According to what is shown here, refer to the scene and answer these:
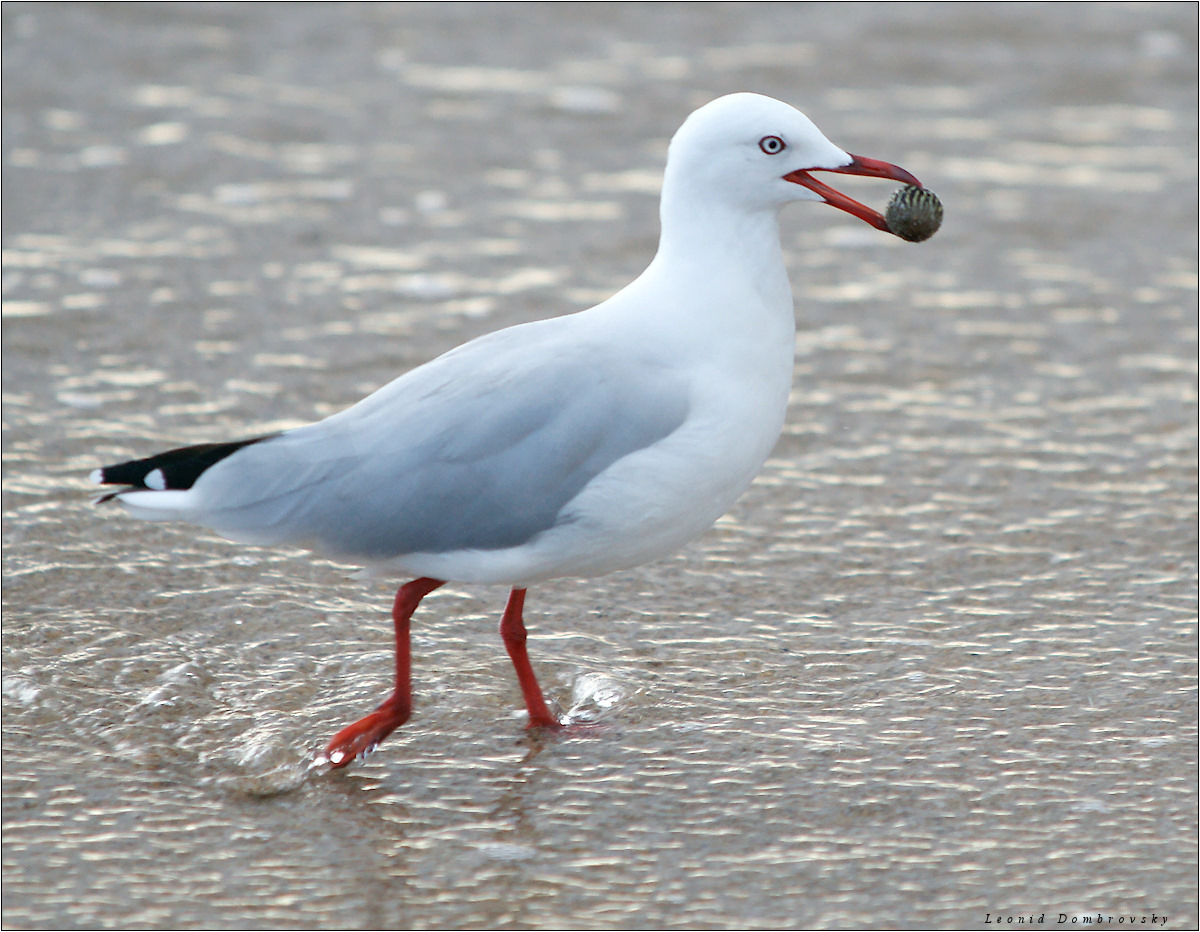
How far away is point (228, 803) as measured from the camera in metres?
3.58

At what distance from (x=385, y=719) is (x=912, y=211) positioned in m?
1.87

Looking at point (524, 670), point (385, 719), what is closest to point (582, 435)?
point (524, 670)

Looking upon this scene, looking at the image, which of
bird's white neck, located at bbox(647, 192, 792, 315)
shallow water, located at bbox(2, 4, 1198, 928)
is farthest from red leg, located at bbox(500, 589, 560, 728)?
bird's white neck, located at bbox(647, 192, 792, 315)

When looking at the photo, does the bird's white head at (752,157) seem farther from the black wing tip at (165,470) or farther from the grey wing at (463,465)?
the black wing tip at (165,470)

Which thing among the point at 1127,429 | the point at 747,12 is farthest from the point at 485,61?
the point at 1127,429

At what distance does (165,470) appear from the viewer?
12.1ft

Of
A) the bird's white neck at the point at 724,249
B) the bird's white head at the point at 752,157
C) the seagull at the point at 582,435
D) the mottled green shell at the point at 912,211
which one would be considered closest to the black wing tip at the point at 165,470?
the seagull at the point at 582,435

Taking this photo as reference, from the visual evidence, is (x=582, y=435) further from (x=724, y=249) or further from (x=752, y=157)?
(x=752, y=157)

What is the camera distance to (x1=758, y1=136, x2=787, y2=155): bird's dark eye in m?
3.66

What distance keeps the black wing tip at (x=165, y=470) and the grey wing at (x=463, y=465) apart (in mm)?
50

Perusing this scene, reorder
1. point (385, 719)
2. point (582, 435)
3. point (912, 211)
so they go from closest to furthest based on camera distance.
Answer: point (582, 435) < point (385, 719) < point (912, 211)

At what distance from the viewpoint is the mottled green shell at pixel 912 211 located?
13.0ft

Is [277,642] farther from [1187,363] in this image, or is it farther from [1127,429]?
[1187,363]

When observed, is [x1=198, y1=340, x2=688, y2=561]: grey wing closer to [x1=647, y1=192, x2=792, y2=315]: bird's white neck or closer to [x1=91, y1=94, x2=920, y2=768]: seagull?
[x1=91, y1=94, x2=920, y2=768]: seagull
